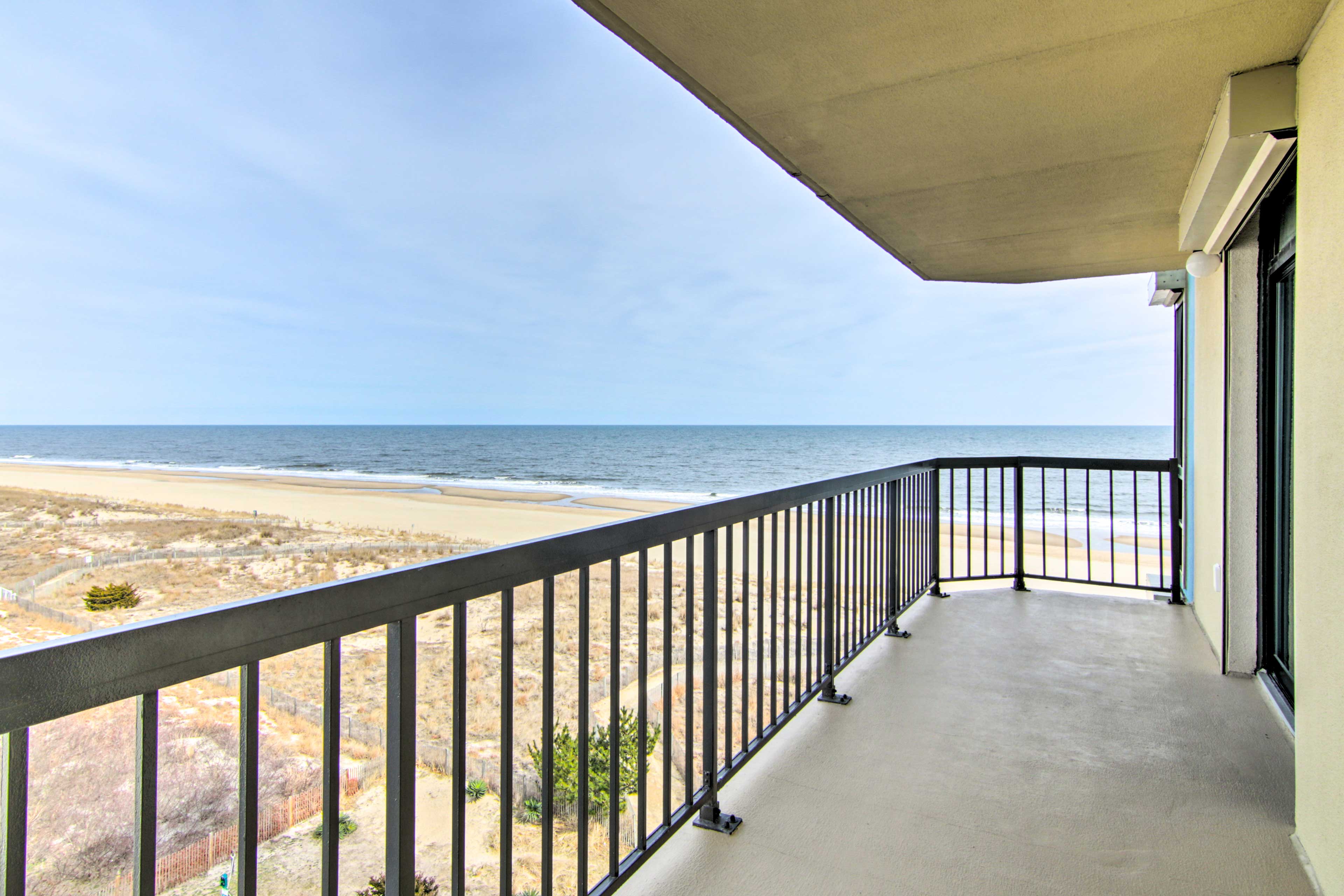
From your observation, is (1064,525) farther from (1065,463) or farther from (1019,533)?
(1019,533)

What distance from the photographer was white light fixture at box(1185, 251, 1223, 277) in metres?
2.94

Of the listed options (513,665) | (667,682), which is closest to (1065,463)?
(667,682)

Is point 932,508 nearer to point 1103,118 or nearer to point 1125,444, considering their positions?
point 1103,118

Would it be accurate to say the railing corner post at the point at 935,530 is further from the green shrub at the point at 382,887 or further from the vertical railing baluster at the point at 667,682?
the green shrub at the point at 382,887

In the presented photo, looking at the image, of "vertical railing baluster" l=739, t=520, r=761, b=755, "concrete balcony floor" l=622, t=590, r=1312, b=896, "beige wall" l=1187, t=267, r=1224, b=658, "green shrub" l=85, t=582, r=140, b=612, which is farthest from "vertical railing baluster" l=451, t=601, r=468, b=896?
"green shrub" l=85, t=582, r=140, b=612

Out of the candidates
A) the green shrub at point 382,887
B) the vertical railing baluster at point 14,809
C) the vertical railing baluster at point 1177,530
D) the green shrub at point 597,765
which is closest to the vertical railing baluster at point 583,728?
the vertical railing baluster at point 14,809

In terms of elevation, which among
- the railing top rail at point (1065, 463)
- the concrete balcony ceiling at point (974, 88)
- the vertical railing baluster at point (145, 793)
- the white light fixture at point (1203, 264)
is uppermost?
the concrete balcony ceiling at point (974, 88)

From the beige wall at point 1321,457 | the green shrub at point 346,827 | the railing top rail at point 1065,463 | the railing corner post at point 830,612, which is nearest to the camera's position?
the beige wall at point 1321,457

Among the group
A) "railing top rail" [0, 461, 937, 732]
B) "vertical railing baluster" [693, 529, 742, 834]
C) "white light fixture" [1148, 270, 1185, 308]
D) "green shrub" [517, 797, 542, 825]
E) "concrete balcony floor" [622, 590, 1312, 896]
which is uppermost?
"white light fixture" [1148, 270, 1185, 308]

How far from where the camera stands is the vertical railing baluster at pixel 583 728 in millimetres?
1239

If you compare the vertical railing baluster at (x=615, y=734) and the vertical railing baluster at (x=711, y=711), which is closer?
the vertical railing baluster at (x=615, y=734)

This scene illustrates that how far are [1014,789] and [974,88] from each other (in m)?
2.04

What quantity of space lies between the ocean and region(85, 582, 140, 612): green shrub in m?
13.5

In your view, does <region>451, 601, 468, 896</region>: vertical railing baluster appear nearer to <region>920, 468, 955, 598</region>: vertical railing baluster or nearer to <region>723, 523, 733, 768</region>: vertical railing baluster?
<region>723, 523, 733, 768</region>: vertical railing baluster
